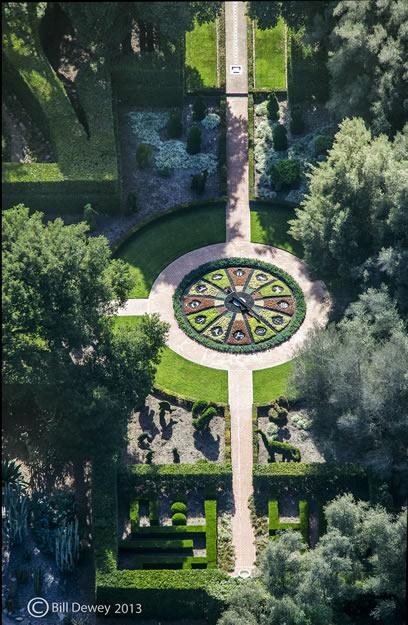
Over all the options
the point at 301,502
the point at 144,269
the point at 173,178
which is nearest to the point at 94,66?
the point at 173,178

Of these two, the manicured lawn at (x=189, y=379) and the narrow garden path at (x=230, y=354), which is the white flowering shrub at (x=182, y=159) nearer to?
the narrow garden path at (x=230, y=354)

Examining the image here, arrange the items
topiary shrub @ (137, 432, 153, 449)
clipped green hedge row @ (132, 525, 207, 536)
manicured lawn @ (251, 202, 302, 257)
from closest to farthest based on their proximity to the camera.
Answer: clipped green hedge row @ (132, 525, 207, 536)
topiary shrub @ (137, 432, 153, 449)
manicured lawn @ (251, 202, 302, 257)

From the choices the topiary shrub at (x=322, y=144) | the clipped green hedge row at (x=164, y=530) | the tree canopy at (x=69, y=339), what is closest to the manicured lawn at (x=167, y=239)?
the topiary shrub at (x=322, y=144)

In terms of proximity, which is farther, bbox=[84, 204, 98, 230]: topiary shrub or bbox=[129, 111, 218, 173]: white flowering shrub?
bbox=[129, 111, 218, 173]: white flowering shrub

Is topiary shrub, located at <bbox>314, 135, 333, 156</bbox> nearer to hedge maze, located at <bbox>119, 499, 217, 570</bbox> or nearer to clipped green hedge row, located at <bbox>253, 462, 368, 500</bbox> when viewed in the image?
clipped green hedge row, located at <bbox>253, 462, 368, 500</bbox>

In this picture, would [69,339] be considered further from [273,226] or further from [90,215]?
[273,226]

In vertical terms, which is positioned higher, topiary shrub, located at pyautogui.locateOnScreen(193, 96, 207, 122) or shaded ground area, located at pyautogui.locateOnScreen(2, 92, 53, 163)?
topiary shrub, located at pyautogui.locateOnScreen(193, 96, 207, 122)

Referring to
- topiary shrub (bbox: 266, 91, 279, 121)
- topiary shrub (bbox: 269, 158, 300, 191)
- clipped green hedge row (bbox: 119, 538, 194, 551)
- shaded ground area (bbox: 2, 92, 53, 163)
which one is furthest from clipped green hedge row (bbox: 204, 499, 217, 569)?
topiary shrub (bbox: 266, 91, 279, 121)

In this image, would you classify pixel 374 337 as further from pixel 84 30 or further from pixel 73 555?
pixel 84 30
